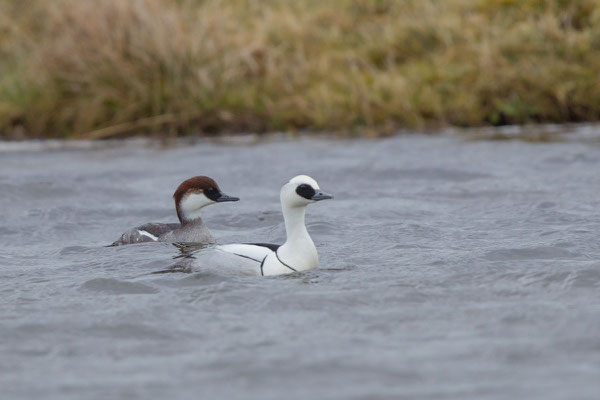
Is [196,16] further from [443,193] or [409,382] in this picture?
[409,382]

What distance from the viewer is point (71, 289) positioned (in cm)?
778

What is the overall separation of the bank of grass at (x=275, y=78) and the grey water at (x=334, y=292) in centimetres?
295

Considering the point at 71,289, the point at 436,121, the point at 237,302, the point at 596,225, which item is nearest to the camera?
the point at 237,302

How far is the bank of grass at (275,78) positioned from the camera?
16438 millimetres

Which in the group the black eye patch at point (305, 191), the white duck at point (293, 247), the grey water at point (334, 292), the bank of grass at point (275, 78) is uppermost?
the bank of grass at point (275, 78)

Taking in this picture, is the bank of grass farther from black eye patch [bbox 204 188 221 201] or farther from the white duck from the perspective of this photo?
the white duck

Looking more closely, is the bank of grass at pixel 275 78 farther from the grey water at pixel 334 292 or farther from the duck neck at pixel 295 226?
the duck neck at pixel 295 226

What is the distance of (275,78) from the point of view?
17578 mm

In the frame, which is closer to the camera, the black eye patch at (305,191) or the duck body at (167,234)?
the black eye patch at (305,191)

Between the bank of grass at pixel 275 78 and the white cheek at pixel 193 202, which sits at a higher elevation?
the bank of grass at pixel 275 78

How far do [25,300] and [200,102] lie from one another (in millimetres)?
9688

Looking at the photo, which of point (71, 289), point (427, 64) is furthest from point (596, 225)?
point (427, 64)

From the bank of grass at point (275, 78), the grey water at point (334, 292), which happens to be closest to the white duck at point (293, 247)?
the grey water at point (334, 292)

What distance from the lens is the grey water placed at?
5.59 m
